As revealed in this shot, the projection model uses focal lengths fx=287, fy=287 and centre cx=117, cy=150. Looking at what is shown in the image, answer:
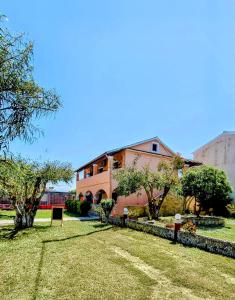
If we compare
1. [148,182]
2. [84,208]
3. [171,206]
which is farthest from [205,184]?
[84,208]

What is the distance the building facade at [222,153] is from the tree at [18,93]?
1118 inches

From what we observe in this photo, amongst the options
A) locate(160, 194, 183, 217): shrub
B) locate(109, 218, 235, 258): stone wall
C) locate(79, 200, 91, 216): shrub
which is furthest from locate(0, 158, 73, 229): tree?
locate(79, 200, 91, 216): shrub

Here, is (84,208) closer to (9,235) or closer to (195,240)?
(9,235)

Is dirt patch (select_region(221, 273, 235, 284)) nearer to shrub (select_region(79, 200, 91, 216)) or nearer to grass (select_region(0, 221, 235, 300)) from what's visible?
grass (select_region(0, 221, 235, 300))

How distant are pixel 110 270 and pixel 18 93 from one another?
6.92 m

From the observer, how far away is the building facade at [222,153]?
30.8 m

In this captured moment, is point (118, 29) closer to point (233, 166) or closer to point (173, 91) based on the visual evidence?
point (173, 91)

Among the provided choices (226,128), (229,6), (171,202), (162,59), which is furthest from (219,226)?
(226,128)

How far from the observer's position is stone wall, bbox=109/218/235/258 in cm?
1170

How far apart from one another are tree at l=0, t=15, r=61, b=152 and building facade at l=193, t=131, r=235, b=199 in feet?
93.2

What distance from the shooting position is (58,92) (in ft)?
16.4

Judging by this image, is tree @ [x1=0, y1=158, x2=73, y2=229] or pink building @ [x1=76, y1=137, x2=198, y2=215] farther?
pink building @ [x1=76, y1=137, x2=198, y2=215]

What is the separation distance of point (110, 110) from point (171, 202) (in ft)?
39.8

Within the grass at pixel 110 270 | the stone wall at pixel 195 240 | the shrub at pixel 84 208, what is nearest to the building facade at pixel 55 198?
the shrub at pixel 84 208
